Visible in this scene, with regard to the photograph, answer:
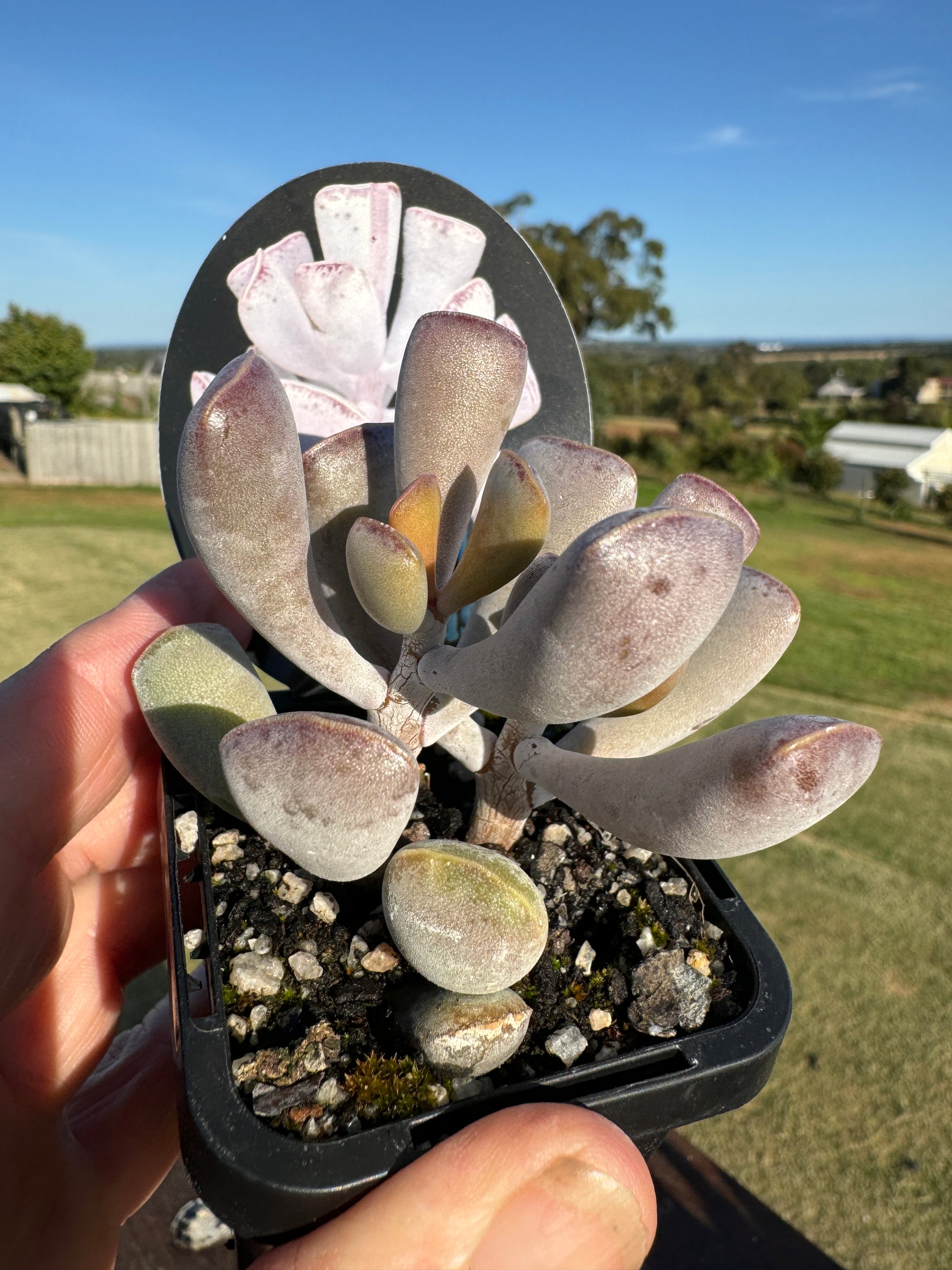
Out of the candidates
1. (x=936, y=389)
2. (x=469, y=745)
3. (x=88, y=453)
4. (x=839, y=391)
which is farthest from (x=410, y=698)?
(x=936, y=389)

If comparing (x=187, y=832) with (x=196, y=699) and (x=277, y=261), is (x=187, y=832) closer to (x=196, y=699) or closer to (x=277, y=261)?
(x=196, y=699)

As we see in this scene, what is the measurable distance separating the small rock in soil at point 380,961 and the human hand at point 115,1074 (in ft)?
0.36

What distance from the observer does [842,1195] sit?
1.23 metres

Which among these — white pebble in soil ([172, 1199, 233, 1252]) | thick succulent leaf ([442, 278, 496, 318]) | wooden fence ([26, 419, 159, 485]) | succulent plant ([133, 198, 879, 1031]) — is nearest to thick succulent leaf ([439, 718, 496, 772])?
succulent plant ([133, 198, 879, 1031])

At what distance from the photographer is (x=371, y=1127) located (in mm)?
368

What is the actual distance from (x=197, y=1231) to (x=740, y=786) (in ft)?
2.93

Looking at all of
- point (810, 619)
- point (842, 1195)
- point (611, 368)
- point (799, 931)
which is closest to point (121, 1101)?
point (842, 1195)

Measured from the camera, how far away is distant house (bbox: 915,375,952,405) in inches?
969

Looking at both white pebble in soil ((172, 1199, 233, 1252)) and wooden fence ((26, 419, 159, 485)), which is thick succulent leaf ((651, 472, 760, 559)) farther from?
wooden fence ((26, 419, 159, 485))

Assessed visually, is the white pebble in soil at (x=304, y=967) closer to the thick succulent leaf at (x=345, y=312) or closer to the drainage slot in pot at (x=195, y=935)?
the drainage slot in pot at (x=195, y=935)

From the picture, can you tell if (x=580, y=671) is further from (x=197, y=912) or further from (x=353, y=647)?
(x=197, y=912)

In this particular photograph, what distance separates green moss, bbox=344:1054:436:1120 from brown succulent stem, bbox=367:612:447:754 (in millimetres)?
156

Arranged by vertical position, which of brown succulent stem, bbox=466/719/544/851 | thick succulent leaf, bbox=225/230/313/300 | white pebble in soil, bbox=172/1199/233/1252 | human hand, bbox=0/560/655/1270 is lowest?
white pebble in soil, bbox=172/1199/233/1252

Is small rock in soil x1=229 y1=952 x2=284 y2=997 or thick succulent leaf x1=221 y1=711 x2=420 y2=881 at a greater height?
thick succulent leaf x1=221 y1=711 x2=420 y2=881
